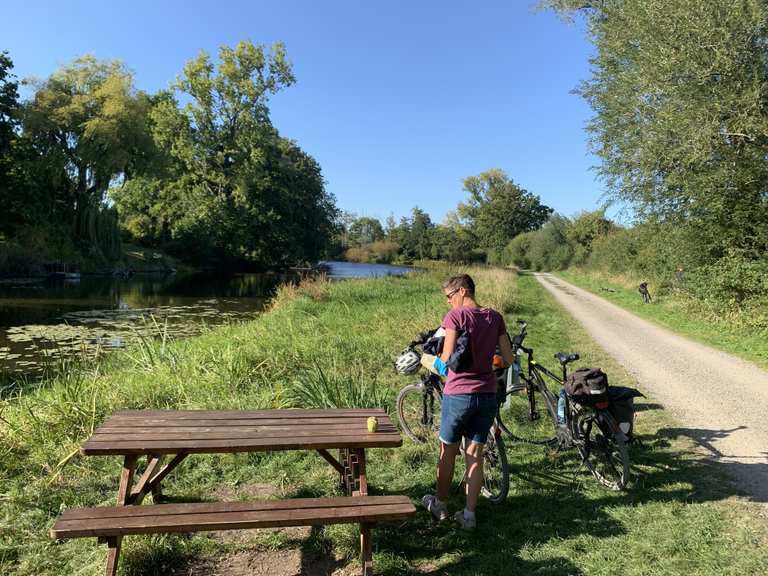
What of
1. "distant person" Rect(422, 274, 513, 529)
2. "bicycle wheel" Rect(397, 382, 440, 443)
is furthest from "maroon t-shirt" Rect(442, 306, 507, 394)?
"bicycle wheel" Rect(397, 382, 440, 443)

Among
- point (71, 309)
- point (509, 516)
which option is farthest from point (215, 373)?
point (71, 309)

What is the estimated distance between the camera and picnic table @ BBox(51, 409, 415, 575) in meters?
2.45

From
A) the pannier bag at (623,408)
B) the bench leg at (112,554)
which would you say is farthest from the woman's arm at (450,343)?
the bench leg at (112,554)

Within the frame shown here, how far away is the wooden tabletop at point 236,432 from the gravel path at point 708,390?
3.22 m

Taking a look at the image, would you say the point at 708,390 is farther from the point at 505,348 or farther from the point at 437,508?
the point at 437,508

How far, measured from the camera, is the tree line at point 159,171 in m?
32.9

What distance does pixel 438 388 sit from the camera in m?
4.82

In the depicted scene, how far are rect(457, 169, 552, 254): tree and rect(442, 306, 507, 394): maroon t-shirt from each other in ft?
253

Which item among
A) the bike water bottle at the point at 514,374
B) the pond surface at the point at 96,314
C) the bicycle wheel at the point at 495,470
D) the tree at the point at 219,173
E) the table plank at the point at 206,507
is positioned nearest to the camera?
the table plank at the point at 206,507

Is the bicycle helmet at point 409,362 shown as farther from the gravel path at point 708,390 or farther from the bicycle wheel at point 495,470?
the gravel path at point 708,390

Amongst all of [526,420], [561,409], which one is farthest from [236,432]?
[526,420]

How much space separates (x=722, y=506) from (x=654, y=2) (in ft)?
38.5

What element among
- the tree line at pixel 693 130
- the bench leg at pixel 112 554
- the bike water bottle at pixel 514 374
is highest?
the tree line at pixel 693 130

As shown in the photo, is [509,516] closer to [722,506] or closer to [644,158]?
[722,506]
